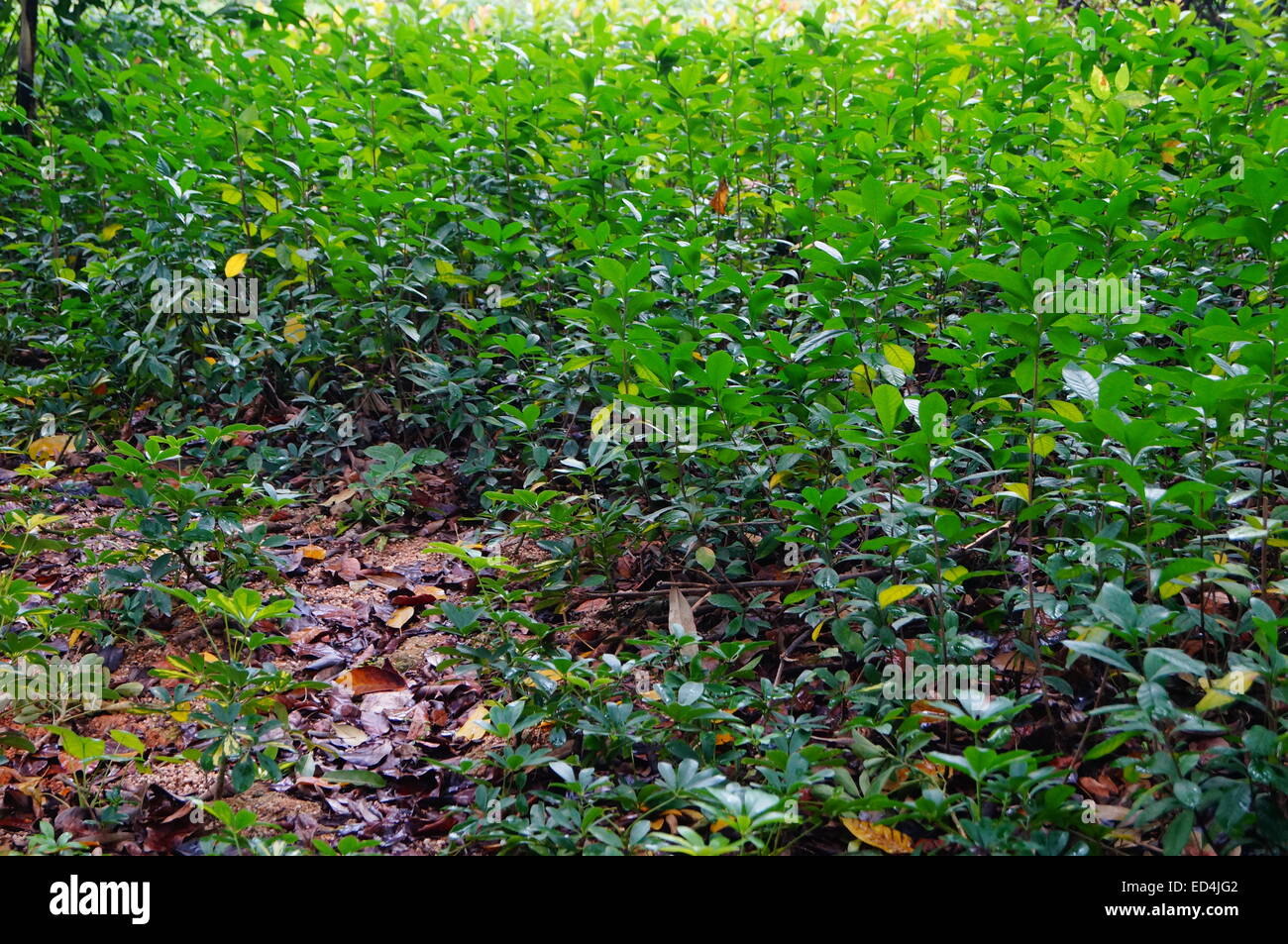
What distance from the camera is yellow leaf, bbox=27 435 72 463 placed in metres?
3.76

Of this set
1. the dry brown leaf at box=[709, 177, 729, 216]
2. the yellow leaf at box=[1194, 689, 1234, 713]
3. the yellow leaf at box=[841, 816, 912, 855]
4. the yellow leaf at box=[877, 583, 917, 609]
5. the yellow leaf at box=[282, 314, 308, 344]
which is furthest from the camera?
the dry brown leaf at box=[709, 177, 729, 216]

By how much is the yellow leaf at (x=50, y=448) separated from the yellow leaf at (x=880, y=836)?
331 centimetres

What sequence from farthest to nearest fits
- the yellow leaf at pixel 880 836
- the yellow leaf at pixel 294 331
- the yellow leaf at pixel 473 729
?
the yellow leaf at pixel 294 331 < the yellow leaf at pixel 473 729 < the yellow leaf at pixel 880 836

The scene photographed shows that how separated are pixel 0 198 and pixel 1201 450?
5.57 metres

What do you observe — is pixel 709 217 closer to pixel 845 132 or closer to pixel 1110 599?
pixel 845 132

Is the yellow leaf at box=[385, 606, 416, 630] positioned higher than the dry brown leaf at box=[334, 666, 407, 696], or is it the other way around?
the yellow leaf at box=[385, 606, 416, 630]

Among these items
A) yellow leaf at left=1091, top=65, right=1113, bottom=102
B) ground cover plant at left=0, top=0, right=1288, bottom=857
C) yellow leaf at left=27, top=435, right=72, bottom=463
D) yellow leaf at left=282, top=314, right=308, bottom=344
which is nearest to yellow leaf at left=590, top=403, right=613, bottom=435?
ground cover plant at left=0, top=0, right=1288, bottom=857

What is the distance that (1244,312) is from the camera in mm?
2227

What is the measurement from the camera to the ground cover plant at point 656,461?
1943mm

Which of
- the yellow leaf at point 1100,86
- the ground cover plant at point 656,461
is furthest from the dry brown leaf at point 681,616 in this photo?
the yellow leaf at point 1100,86

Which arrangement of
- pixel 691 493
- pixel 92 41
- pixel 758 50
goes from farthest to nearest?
pixel 92 41
pixel 758 50
pixel 691 493

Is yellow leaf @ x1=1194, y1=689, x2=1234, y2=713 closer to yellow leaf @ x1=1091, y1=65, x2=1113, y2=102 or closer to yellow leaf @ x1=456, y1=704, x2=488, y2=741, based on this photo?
yellow leaf @ x1=456, y1=704, x2=488, y2=741

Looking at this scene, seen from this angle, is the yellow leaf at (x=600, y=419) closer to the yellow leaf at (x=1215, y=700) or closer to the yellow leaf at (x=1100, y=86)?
the yellow leaf at (x=1215, y=700)
